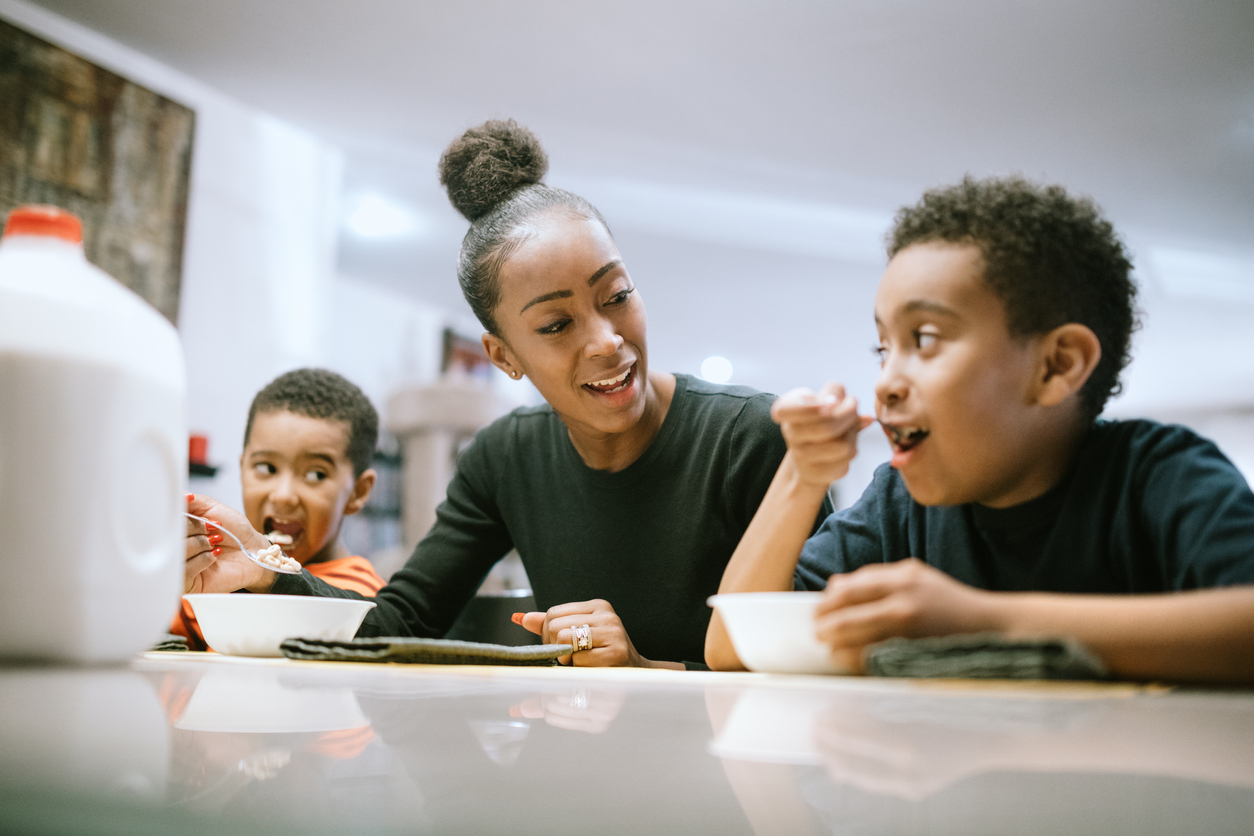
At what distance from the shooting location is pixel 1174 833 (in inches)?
7.4

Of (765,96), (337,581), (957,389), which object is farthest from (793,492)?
(765,96)

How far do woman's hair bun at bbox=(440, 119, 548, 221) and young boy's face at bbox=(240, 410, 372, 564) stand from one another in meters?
0.47

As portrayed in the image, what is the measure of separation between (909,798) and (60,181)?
3.29m

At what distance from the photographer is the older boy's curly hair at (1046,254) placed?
76cm

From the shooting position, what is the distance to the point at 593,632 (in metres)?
0.88

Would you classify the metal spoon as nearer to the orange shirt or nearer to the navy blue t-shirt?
the orange shirt

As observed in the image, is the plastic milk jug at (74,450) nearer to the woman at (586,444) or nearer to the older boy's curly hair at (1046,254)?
the woman at (586,444)

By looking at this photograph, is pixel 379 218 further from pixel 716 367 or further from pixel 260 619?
pixel 260 619

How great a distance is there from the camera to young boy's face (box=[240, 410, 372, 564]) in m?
1.43

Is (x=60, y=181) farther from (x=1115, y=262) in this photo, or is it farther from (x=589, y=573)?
(x=1115, y=262)

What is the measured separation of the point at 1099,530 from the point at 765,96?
291 centimetres

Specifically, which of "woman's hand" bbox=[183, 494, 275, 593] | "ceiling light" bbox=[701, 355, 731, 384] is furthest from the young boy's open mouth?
"ceiling light" bbox=[701, 355, 731, 384]

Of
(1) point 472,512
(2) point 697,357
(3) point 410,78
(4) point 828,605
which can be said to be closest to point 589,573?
(1) point 472,512

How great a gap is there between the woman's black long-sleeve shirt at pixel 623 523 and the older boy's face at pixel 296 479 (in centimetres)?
25
